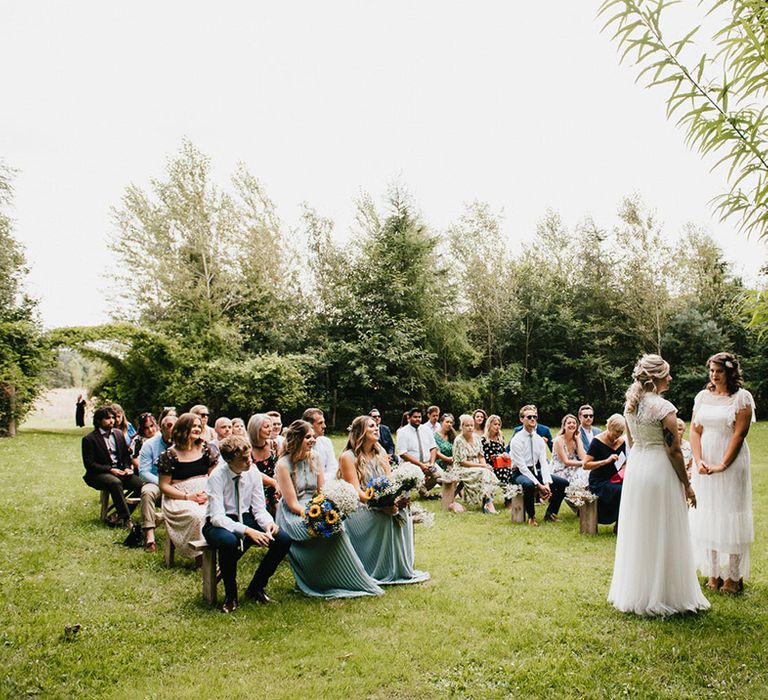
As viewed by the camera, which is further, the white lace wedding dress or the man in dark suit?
the man in dark suit

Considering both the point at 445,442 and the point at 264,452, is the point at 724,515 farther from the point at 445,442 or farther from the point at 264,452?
the point at 445,442

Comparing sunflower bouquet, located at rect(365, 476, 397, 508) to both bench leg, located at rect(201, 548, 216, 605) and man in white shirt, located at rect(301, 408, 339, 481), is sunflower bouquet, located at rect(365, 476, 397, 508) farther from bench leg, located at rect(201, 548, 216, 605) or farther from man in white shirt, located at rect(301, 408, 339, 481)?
man in white shirt, located at rect(301, 408, 339, 481)

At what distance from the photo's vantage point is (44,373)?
70.4ft

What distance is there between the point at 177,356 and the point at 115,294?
221 inches

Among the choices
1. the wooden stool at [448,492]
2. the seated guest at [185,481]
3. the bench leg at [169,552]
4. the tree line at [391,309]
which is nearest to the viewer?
the seated guest at [185,481]

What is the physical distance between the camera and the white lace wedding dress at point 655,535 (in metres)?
4.84

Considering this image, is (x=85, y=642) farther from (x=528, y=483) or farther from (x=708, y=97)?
(x=528, y=483)

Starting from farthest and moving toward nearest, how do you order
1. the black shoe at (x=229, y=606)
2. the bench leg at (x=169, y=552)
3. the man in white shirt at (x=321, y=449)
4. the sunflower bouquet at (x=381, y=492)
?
the man in white shirt at (x=321, y=449) < the bench leg at (x=169, y=552) < the sunflower bouquet at (x=381, y=492) < the black shoe at (x=229, y=606)

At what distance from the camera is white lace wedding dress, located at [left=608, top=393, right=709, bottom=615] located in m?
Answer: 4.84

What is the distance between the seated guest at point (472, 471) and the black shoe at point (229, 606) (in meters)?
5.37

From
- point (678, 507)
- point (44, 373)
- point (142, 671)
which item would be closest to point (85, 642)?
point (142, 671)

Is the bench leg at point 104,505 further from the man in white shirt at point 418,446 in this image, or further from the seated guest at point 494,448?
the seated guest at point 494,448

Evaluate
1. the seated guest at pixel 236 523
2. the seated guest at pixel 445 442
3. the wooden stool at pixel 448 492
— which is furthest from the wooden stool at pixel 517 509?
the seated guest at pixel 236 523

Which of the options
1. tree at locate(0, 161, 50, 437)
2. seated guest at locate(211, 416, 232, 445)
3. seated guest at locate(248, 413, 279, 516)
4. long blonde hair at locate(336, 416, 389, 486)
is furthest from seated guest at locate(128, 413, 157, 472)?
tree at locate(0, 161, 50, 437)
